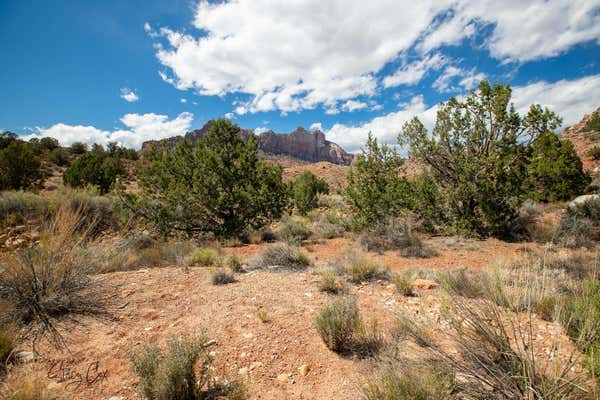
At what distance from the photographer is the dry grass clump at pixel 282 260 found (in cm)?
624

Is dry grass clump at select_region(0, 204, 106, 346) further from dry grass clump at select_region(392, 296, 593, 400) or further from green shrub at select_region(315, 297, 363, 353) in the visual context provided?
dry grass clump at select_region(392, 296, 593, 400)

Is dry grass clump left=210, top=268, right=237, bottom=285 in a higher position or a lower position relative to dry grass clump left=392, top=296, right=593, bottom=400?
lower

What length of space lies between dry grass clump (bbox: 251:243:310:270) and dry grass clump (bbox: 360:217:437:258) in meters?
3.00

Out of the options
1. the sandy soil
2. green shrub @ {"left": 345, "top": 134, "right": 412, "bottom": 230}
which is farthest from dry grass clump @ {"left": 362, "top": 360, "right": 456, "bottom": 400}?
green shrub @ {"left": 345, "top": 134, "right": 412, "bottom": 230}

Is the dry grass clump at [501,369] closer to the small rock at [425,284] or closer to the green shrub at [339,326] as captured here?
the green shrub at [339,326]

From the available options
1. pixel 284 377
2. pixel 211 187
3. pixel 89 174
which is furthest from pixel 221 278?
pixel 89 174

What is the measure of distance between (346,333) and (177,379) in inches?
66.5

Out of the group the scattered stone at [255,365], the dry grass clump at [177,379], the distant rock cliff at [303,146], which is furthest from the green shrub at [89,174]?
the distant rock cliff at [303,146]

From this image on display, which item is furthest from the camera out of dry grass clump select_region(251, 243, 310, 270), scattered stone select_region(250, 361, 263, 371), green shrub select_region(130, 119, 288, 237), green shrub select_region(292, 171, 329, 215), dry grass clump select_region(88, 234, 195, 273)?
green shrub select_region(292, 171, 329, 215)

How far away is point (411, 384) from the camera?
71.8 inches

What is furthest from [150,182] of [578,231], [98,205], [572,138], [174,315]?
[572,138]

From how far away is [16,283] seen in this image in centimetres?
329

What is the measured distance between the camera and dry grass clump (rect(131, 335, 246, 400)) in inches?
81.0
